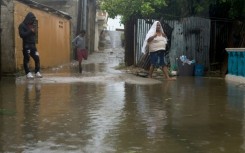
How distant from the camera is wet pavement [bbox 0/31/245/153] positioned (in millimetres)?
4102

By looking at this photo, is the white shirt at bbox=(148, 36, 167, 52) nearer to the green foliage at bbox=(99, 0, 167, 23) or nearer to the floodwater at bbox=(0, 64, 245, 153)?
the green foliage at bbox=(99, 0, 167, 23)

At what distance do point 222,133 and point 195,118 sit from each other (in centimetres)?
87

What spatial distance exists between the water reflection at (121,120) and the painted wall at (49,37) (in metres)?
4.41

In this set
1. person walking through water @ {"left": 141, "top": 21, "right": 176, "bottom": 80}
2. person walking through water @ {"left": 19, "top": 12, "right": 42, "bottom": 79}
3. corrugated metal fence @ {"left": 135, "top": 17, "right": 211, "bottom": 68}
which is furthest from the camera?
corrugated metal fence @ {"left": 135, "top": 17, "right": 211, "bottom": 68}

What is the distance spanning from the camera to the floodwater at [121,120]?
4.10 meters

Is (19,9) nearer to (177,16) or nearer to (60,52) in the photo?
(177,16)

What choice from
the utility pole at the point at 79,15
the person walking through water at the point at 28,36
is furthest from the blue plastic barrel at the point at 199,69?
the utility pole at the point at 79,15

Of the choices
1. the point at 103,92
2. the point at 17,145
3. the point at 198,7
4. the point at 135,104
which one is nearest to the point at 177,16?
the point at 198,7

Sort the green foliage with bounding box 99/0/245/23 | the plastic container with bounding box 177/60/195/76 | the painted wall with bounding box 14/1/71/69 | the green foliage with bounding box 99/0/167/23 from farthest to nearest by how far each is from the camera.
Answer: the green foliage with bounding box 99/0/245/23, the green foliage with bounding box 99/0/167/23, the plastic container with bounding box 177/60/195/76, the painted wall with bounding box 14/1/71/69

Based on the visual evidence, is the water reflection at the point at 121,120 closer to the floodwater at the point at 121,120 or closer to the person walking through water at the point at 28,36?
the floodwater at the point at 121,120

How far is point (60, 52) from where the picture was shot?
20.3 metres

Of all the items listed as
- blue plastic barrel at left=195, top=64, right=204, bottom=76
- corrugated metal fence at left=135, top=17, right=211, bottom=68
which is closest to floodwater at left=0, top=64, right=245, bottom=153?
blue plastic barrel at left=195, top=64, right=204, bottom=76

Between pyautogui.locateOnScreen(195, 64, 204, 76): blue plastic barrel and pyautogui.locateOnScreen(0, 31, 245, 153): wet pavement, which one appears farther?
pyautogui.locateOnScreen(195, 64, 204, 76): blue plastic barrel

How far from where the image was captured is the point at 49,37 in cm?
1775
